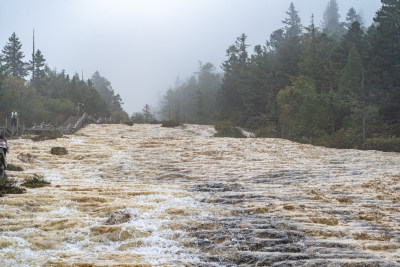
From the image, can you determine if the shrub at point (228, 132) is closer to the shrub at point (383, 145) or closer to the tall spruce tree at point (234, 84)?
the shrub at point (383, 145)

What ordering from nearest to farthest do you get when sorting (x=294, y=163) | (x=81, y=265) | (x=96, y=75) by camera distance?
1. (x=81, y=265)
2. (x=294, y=163)
3. (x=96, y=75)

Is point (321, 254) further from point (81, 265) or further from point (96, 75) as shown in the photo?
point (96, 75)

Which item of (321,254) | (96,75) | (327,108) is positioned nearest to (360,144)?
(327,108)

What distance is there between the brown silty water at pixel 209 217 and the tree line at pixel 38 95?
111ft

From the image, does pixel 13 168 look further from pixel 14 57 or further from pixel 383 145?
pixel 14 57

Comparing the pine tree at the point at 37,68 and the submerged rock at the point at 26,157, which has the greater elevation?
the pine tree at the point at 37,68

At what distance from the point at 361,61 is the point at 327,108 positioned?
6.57m

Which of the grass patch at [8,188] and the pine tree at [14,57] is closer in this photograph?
the grass patch at [8,188]

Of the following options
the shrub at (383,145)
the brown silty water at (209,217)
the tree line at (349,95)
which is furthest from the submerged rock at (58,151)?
the shrub at (383,145)

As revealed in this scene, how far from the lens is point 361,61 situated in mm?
36438

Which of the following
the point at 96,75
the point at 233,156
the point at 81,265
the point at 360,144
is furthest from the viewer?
the point at 96,75

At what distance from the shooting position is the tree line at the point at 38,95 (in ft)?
162

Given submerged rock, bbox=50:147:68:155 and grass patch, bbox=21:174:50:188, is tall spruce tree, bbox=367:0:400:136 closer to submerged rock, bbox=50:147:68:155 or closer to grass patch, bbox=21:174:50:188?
submerged rock, bbox=50:147:68:155

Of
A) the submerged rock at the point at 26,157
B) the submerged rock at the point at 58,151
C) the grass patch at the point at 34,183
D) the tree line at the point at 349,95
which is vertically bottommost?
the grass patch at the point at 34,183
